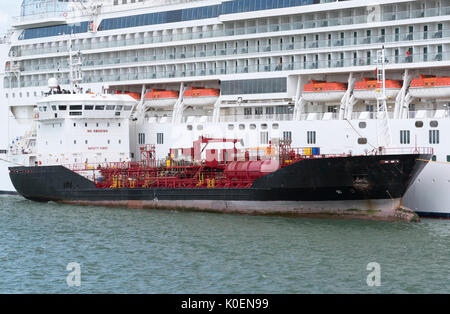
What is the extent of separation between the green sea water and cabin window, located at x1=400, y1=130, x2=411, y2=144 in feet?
14.9

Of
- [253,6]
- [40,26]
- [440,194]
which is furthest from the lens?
[40,26]

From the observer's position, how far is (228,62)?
40.1 metres

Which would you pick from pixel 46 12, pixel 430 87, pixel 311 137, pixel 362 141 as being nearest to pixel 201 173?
pixel 311 137

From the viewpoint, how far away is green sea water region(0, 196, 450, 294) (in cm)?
1967

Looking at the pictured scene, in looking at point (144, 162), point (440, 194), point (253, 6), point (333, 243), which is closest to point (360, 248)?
point (333, 243)

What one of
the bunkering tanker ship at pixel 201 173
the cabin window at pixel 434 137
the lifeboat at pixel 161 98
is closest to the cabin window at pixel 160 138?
the bunkering tanker ship at pixel 201 173

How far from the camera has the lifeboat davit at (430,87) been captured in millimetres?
32906

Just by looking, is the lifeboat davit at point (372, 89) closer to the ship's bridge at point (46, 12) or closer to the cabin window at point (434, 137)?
the cabin window at point (434, 137)

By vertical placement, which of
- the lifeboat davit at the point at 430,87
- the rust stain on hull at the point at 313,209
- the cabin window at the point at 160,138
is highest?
the lifeboat davit at the point at 430,87

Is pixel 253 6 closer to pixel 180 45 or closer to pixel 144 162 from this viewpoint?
pixel 180 45

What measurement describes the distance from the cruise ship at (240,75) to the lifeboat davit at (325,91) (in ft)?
0.22

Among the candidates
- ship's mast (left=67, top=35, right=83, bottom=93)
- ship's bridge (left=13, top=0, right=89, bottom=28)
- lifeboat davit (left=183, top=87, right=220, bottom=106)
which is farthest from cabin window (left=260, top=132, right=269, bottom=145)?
ship's bridge (left=13, top=0, right=89, bottom=28)

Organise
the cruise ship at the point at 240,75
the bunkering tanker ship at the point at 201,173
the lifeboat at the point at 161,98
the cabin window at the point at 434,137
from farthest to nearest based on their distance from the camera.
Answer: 1. the lifeboat at the point at 161,98
2. the cruise ship at the point at 240,75
3. the cabin window at the point at 434,137
4. the bunkering tanker ship at the point at 201,173

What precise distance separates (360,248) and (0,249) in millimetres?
13674
